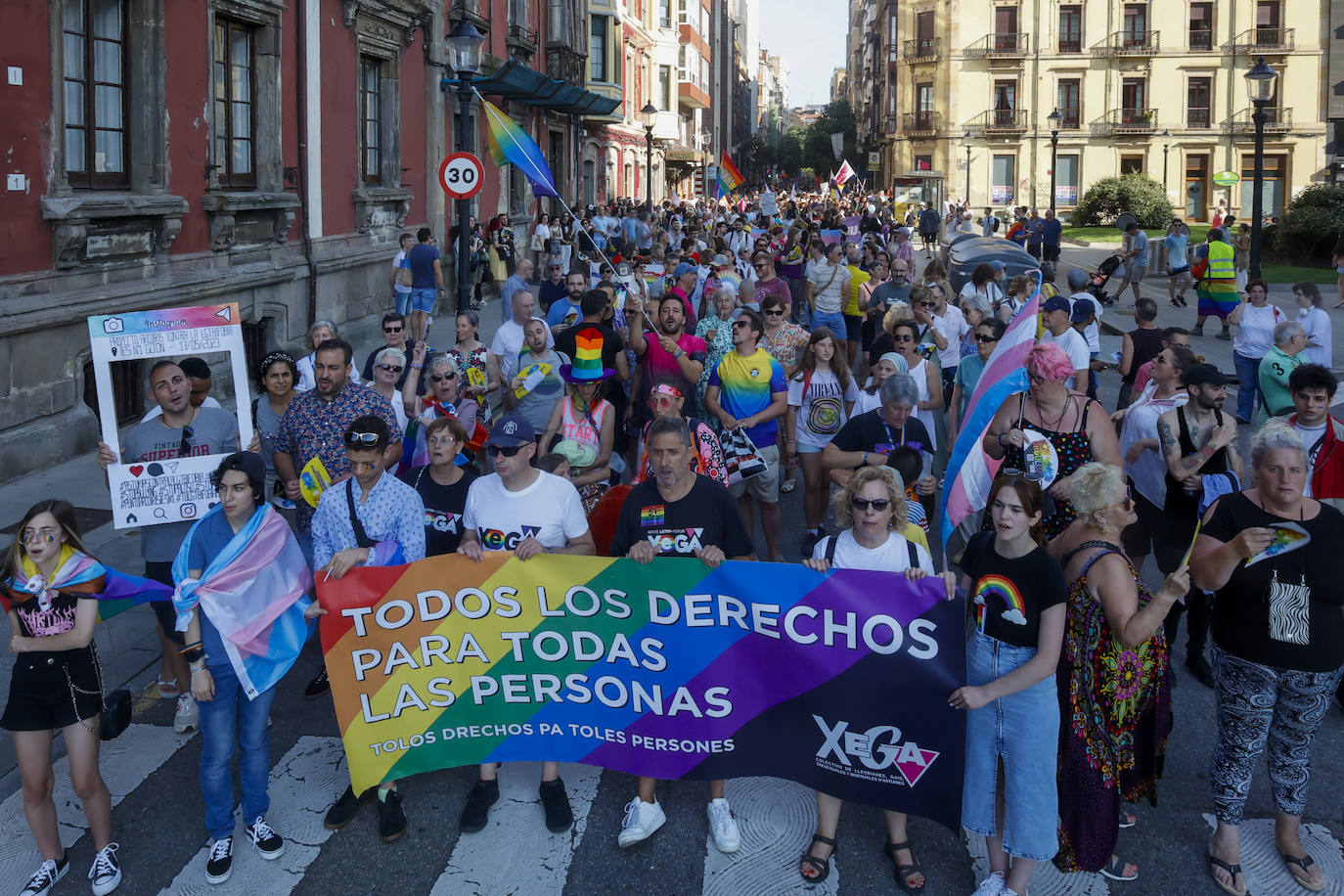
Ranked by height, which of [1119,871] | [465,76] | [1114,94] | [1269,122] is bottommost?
[1119,871]

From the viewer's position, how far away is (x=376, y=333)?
62.4 feet

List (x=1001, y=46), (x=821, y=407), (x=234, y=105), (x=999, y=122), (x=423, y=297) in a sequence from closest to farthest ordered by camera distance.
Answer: (x=821, y=407) → (x=234, y=105) → (x=423, y=297) → (x=1001, y=46) → (x=999, y=122)

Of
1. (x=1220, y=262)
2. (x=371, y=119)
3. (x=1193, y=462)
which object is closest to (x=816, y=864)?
(x=1193, y=462)

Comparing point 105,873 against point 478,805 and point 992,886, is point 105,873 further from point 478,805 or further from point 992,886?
point 992,886

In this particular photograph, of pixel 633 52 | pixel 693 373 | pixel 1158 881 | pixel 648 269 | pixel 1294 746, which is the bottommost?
pixel 1158 881

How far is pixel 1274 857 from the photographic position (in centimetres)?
479

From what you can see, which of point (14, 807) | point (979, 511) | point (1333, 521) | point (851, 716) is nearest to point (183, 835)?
point (14, 807)

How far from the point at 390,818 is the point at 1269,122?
66144 mm

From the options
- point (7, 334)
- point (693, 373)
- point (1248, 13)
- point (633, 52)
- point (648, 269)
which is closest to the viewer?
point (693, 373)

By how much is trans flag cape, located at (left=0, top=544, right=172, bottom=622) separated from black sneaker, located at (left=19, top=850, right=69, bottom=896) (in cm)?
99

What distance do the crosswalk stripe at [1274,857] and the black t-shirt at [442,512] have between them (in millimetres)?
3714

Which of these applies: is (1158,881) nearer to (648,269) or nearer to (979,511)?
(979,511)

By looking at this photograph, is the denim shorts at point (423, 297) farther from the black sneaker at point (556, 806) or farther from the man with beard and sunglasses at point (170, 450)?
the black sneaker at point (556, 806)

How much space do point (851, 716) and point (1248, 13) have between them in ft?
220
